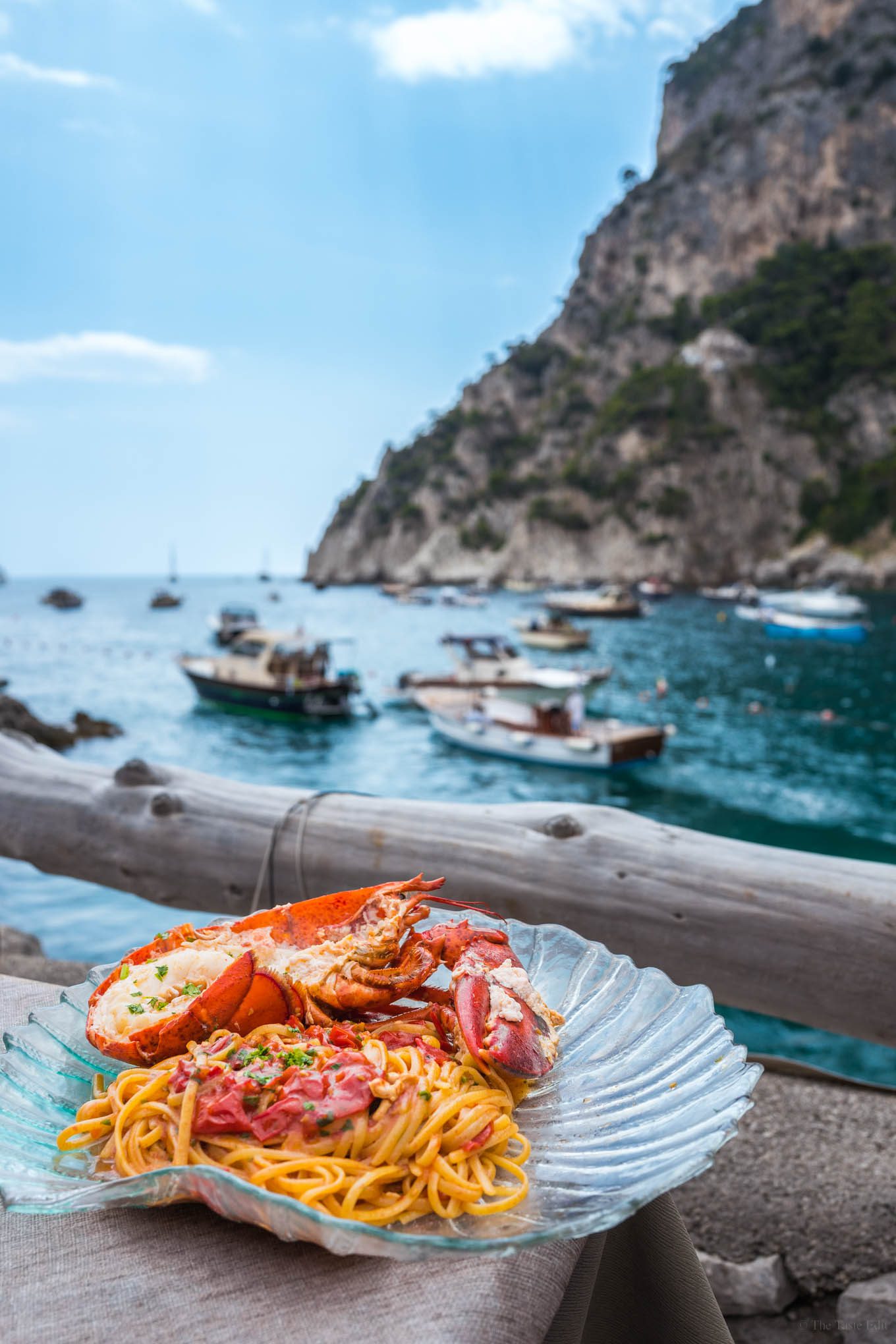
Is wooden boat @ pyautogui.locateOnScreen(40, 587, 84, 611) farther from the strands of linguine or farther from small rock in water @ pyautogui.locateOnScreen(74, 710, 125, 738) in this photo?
the strands of linguine

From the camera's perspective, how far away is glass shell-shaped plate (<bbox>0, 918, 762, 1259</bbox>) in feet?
3.23

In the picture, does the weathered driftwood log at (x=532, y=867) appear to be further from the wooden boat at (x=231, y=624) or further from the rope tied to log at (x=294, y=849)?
the wooden boat at (x=231, y=624)

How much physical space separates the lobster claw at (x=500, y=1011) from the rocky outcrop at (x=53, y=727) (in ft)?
53.2

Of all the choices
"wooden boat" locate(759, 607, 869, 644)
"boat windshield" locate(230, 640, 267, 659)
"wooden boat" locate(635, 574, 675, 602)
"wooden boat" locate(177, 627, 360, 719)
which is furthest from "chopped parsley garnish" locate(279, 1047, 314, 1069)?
"wooden boat" locate(635, 574, 675, 602)

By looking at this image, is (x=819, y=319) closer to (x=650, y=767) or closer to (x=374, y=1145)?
(x=650, y=767)

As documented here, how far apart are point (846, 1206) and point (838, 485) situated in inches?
3278

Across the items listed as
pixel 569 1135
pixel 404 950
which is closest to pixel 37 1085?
pixel 404 950

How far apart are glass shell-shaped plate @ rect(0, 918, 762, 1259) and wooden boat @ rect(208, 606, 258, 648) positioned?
46704 millimetres

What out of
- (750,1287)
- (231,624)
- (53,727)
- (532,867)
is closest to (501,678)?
(53,727)

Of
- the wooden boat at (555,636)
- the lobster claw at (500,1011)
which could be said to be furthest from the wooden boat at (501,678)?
the lobster claw at (500,1011)

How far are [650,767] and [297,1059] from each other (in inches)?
734

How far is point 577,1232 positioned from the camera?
97 cm

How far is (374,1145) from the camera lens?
113 cm

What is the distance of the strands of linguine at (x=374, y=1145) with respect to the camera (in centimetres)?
106
